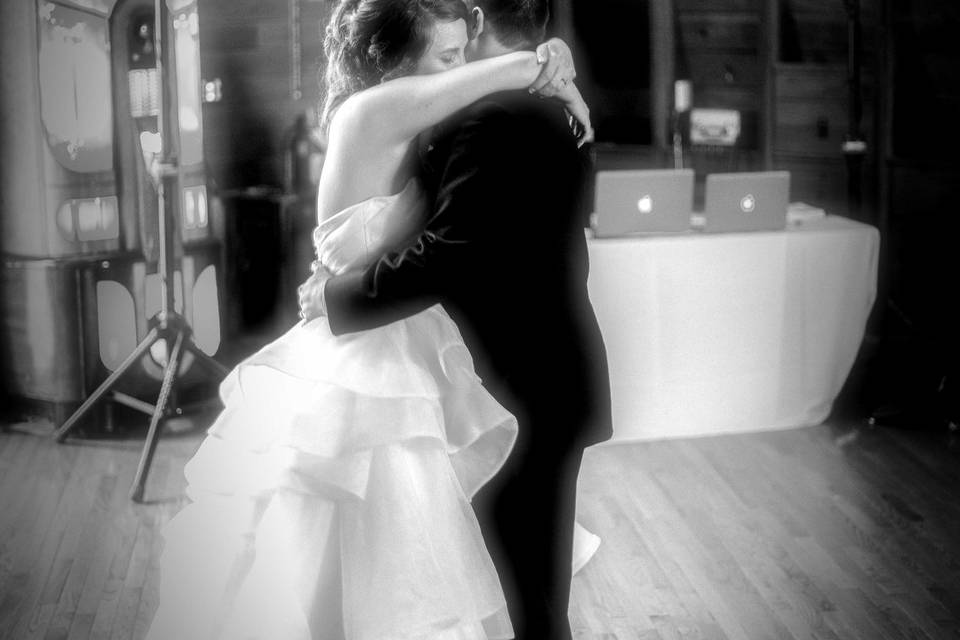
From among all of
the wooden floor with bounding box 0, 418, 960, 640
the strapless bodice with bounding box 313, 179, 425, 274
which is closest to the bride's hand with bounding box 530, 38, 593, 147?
the strapless bodice with bounding box 313, 179, 425, 274

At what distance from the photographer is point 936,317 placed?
16.6 feet

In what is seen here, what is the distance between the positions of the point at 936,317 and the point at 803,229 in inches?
51.7

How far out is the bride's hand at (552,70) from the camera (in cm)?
178

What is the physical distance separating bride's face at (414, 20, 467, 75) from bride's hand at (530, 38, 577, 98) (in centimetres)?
11

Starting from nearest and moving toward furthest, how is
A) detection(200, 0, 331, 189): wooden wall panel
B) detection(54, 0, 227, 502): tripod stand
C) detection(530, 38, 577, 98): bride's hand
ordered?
1. detection(530, 38, 577, 98): bride's hand
2. detection(54, 0, 227, 502): tripod stand
3. detection(200, 0, 331, 189): wooden wall panel

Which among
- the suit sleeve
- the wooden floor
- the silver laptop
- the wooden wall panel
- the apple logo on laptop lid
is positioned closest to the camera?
the suit sleeve

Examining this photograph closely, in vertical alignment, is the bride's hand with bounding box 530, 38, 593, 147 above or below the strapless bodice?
above

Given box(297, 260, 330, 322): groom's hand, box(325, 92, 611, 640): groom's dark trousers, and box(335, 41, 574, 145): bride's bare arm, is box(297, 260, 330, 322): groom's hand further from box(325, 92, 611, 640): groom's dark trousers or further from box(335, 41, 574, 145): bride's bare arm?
box(335, 41, 574, 145): bride's bare arm

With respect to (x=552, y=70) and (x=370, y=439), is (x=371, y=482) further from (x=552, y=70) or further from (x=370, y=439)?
(x=552, y=70)

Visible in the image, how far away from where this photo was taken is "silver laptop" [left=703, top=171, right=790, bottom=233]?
154 inches

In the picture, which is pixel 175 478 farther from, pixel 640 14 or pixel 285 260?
pixel 640 14

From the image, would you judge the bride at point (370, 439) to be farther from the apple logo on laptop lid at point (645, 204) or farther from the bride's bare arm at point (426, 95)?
the apple logo on laptop lid at point (645, 204)

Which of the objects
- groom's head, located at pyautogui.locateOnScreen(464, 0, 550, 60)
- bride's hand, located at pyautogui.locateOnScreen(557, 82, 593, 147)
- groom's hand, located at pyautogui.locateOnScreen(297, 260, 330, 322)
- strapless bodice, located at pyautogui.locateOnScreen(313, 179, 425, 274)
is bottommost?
groom's hand, located at pyautogui.locateOnScreen(297, 260, 330, 322)

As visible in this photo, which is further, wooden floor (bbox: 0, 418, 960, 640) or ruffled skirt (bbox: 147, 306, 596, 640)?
wooden floor (bbox: 0, 418, 960, 640)
